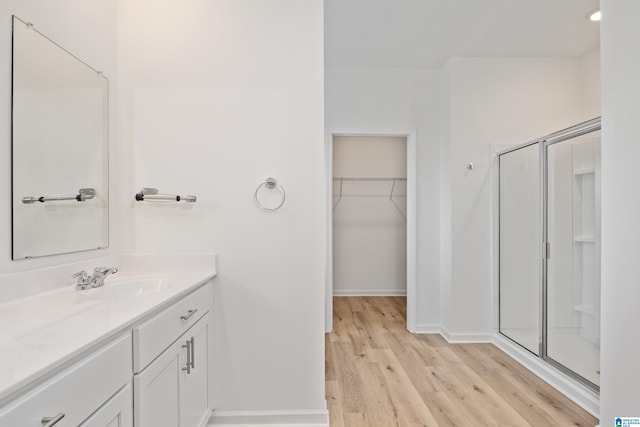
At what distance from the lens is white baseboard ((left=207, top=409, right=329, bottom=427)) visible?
1804mm

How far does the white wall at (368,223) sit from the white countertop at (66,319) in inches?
133

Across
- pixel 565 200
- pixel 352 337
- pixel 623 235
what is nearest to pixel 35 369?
pixel 623 235

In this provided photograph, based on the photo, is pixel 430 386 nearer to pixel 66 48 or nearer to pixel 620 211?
pixel 620 211

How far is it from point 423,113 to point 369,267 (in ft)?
8.08

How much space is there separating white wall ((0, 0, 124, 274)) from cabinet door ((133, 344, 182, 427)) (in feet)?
2.19

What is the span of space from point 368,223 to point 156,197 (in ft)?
11.8

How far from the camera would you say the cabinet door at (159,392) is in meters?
1.07

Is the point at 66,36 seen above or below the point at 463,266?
above

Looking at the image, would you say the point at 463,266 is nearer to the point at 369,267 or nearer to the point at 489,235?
the point at 489,235

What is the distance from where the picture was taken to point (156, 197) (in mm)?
1765

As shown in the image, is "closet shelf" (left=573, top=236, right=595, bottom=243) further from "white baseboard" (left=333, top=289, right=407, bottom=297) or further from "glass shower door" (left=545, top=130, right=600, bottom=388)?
"white baseboard" (left=333, top=289, right=407, bottom=297)

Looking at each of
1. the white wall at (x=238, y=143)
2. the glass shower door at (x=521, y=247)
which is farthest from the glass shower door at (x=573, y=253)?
the white wall at (x=238, y=143)

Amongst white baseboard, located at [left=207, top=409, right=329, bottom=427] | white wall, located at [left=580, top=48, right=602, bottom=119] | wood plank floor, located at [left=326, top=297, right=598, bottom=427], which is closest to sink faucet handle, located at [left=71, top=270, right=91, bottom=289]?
white baseboard, located at [left=207, top=409, right=329, bottom=427]

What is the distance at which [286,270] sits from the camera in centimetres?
185
